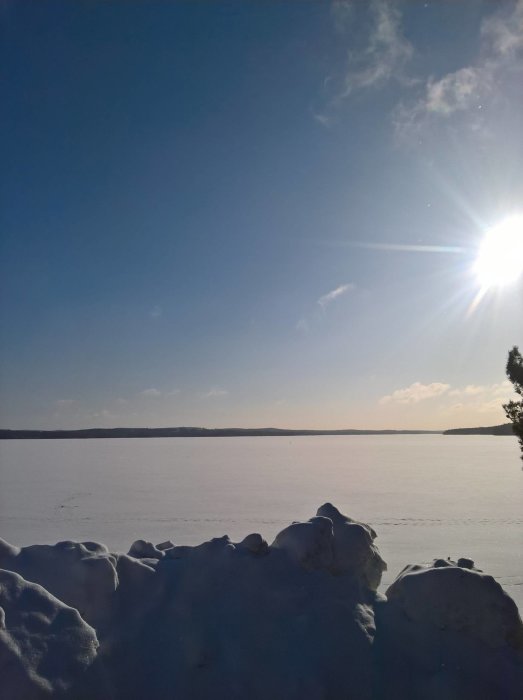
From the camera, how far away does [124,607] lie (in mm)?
4180

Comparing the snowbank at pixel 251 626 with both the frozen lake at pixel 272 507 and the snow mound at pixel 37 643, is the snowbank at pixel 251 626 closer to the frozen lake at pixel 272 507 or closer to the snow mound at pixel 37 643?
the snow mound at pixel 37 643

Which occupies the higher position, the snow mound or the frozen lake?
the snow mound

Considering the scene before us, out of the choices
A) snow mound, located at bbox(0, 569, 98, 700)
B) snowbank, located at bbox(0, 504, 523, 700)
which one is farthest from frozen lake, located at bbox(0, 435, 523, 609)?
snow mound, located at bbox(0, 569, 98, 700)

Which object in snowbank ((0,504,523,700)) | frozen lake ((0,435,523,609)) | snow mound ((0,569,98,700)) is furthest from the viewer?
frozen lake ((0,435,523,609))

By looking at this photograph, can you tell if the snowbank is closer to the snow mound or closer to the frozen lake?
the snow mound

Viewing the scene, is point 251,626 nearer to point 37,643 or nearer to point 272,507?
point 37,643

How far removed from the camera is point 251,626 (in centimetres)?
403

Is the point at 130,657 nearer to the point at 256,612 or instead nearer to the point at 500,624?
the point at 256,612

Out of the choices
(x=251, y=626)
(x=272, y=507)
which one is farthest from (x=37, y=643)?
(x=272, y=507)

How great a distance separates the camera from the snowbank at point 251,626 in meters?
3.54

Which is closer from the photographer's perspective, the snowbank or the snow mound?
the snow mound

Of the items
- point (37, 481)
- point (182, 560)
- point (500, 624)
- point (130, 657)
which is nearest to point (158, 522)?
point (182, 560)

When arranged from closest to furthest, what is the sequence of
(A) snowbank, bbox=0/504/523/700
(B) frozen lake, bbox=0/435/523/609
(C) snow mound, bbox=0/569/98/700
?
1. (C) snow mound, bbox=0/569/98/700
2. (A) snowbank, bbox=0/504/523/700
3. (B) frozen lake, bbox=0/435/523/609

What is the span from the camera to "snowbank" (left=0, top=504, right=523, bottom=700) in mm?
3541
